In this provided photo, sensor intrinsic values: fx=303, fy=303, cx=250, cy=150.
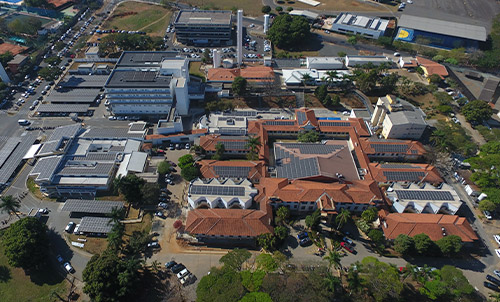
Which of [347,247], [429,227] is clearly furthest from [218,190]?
[429,227]

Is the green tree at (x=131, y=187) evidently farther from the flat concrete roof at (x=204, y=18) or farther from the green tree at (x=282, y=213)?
the flat concrete roof at (x=204, y=18)

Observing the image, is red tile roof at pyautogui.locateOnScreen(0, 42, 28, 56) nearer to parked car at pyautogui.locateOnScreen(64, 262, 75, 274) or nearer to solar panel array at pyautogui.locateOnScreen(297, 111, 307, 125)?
parked car at pyautogui.locateOnScreen(64, 262, 75, 274)

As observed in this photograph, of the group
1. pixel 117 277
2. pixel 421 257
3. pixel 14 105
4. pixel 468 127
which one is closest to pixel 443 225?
pixel 421 257

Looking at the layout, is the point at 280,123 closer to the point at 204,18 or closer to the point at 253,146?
the point at 253,146

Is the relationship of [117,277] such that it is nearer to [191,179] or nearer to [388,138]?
[191,179]

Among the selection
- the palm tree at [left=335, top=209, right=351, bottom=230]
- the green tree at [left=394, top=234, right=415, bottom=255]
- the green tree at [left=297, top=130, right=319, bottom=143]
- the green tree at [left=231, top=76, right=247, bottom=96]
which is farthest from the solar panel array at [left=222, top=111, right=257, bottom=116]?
the green tree at [left=394, top=234, right=415, bottom=255]

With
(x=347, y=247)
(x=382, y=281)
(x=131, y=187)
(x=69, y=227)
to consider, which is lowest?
(x=69, y=227)
